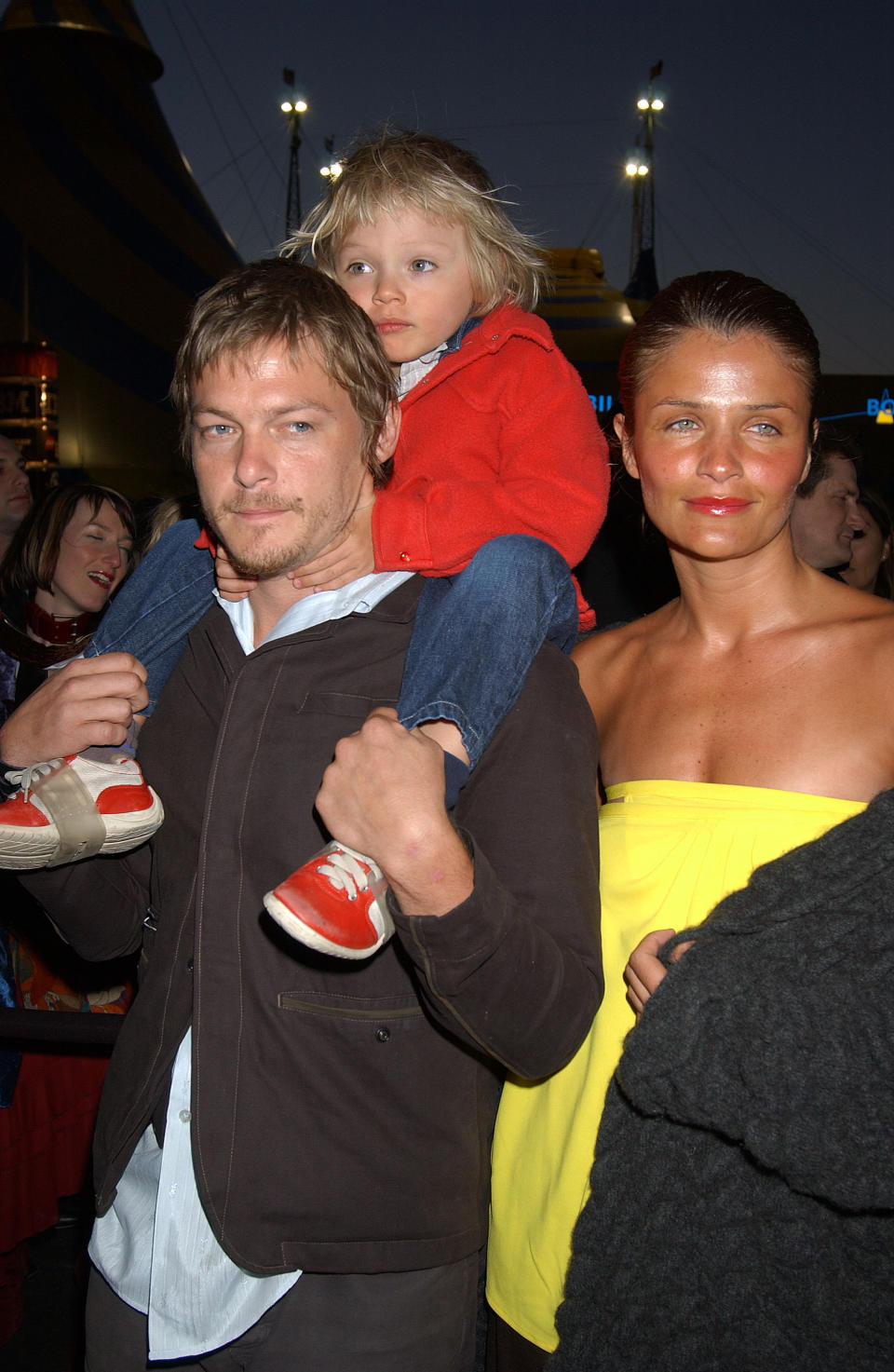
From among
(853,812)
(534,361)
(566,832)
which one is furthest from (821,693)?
(534,361)

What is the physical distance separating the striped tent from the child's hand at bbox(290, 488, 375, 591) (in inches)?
499

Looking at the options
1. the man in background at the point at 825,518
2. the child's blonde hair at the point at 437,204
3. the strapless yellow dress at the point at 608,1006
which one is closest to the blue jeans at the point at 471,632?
the strapless yellow dress at the point at 608,1006

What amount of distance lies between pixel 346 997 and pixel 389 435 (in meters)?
0.91

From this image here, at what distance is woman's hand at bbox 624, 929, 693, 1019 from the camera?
1445 mm

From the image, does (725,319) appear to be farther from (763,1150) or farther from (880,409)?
(880,409)

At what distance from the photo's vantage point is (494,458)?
75.3 inches

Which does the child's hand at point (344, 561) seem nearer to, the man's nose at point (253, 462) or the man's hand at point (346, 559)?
the man's hand at point (346, 559)

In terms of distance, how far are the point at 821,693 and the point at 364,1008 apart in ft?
2.82

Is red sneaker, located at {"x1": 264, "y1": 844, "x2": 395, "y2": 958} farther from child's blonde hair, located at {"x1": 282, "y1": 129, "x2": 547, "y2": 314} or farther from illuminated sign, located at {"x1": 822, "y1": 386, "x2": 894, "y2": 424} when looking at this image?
illuminated sign, located at {"x1": 822, "y1": 386, "x2": 894, "y2": 424}

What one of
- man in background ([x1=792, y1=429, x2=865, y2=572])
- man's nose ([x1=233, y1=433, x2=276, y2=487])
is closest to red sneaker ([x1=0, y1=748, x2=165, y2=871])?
man's nose ([x1=233, y1=433, x2=276, y2=487])

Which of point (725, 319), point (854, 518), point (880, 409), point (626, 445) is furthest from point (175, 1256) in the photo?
point (880, 409)

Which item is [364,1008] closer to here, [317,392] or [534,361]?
[317,392]

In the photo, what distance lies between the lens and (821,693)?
160cm

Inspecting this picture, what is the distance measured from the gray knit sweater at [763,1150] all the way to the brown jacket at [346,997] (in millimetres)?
→ 172
